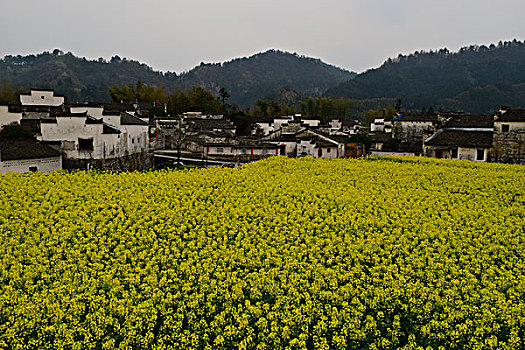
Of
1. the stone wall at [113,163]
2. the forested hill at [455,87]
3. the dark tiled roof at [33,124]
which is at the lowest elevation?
the stone wall at [113,163]

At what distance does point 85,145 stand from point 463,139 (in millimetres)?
32781

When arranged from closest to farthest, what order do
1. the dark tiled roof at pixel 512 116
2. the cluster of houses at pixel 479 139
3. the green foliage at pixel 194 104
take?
1. the dark tiled roof at pixel 512 116
2. the cluster of houses at pixel 479 139
3. the green foliage at pixel 194 104

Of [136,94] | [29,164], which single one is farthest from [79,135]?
[136,94]

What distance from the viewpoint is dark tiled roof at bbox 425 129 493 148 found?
37.1 meters

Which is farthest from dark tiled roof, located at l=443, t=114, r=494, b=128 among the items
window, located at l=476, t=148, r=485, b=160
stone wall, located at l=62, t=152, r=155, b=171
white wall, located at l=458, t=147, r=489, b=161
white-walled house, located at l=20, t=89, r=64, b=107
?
white-walled house, located at l=20, t=89, r=64, b=107

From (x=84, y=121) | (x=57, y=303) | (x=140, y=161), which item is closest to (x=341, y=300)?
(x=57, y=303)

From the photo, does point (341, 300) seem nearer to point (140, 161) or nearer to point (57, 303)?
point (57, 303)

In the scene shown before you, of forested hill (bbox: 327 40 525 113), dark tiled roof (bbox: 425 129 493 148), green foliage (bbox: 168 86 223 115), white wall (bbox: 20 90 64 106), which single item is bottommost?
dark tiled roof (bbox: 425 129 493 148)

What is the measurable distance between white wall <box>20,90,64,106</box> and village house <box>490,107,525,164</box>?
45.8 meters

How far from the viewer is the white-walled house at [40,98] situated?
4656cm

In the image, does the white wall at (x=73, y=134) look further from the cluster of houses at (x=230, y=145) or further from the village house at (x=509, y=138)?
the village house at (x=509, y=138)

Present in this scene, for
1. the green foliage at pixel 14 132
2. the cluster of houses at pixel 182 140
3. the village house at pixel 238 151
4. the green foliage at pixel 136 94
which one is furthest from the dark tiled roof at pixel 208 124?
the green foliage at pixel 14 132

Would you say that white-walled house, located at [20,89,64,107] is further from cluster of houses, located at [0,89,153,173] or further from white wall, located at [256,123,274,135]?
white wall, located at [256,123,274,135]

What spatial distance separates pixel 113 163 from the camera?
108 ft
